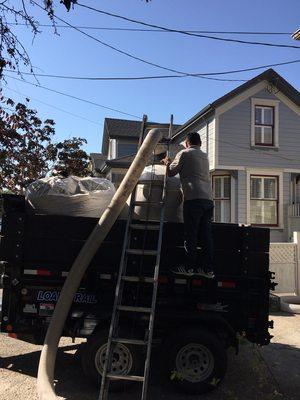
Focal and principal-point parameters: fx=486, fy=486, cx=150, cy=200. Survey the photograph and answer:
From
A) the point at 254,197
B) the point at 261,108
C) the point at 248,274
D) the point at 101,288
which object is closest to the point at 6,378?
the point at 101,288

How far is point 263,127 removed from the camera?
652 inches

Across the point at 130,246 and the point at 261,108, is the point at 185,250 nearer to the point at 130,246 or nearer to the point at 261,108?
the point at 130,246

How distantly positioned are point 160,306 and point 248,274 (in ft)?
3.57

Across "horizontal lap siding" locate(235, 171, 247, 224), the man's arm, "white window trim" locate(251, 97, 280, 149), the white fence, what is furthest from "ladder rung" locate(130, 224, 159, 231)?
"white window trim" locate(251, 97, 280, 149)

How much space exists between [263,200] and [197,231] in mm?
11417

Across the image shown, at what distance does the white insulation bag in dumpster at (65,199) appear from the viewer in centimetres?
579

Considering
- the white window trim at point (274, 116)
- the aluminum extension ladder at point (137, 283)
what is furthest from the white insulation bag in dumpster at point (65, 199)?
the white window trim at point (274, 116)

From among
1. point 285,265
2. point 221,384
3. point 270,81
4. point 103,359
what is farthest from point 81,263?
point 270,81

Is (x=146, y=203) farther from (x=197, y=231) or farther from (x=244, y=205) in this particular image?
(x=244, y=205)

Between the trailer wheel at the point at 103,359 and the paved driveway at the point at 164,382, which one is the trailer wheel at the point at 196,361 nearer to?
the paved driveway at the point at 164,382

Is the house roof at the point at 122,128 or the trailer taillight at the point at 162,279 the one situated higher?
the house roof at the point at 122,128

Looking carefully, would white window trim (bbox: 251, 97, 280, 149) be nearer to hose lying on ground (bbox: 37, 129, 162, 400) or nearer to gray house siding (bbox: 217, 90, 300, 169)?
gray house siding (bbox: 217, 90, 300, 169)

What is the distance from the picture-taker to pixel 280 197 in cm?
1634

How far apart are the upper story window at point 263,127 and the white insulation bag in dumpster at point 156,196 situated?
11.2 meters
